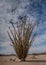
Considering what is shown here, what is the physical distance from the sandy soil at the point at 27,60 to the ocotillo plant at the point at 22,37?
0.20 feet

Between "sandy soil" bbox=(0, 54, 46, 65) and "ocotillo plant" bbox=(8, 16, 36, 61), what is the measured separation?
0.20 ft

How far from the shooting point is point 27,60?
7.26 feet

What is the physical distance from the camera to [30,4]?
2.20 meters

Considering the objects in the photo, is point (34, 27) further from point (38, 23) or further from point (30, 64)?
point (30, 64)

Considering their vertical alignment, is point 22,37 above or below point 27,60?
above

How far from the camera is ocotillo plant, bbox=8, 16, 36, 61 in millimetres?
2223

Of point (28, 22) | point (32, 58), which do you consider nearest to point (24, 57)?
point (32, 58)

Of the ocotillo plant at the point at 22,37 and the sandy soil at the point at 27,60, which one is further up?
the ocotillo plant at the point at 22,37

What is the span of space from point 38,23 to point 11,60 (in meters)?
0.56

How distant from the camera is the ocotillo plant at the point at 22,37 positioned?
87.5 inches

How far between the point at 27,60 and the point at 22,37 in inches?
11.3

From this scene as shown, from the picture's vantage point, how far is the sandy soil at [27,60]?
2.09 m

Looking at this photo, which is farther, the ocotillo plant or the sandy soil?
the ocotillo plant

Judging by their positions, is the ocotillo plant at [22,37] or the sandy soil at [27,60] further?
the ocotillo plant at [22,37]
